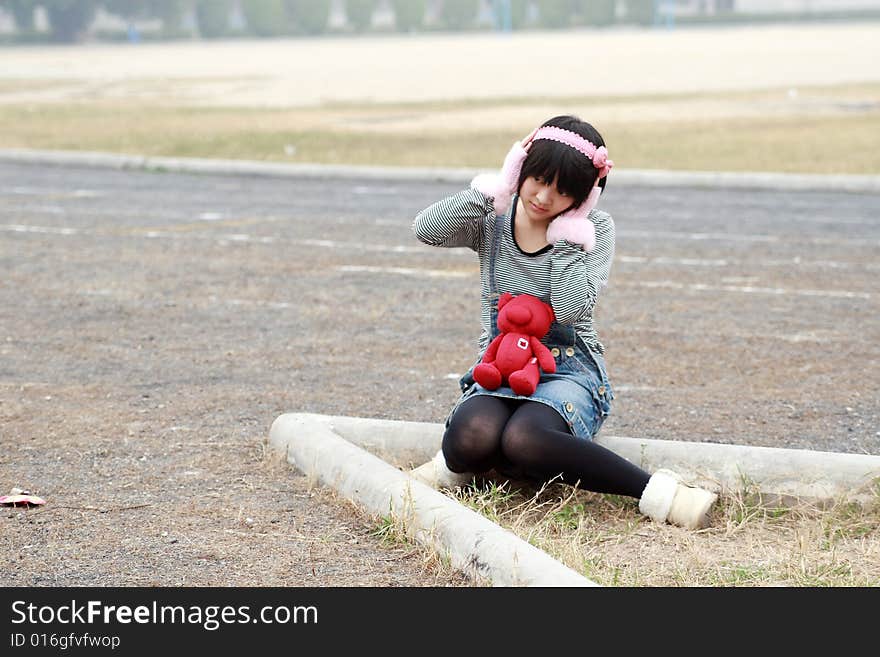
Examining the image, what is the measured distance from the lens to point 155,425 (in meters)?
5.67

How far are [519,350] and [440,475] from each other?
510 mm

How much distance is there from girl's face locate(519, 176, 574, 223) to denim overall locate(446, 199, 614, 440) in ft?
0.54

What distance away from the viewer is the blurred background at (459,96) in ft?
63.4

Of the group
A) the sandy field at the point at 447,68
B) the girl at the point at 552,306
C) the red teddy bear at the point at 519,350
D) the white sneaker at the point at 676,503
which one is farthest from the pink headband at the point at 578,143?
the sandy field at the point at 447,68

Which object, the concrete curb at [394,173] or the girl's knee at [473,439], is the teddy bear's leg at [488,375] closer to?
the girl's knee at [473,439]

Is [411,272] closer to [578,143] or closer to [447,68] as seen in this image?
[578,143]

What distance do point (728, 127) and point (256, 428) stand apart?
A: 17618 mm

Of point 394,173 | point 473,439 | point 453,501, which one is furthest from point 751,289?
point 394,173

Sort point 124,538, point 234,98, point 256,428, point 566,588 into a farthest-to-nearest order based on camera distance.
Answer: point 234,98 < point 256,428 < point 124,538 < point 566,588

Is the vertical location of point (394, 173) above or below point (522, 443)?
below

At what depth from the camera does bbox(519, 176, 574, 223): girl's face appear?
4574 millimetres

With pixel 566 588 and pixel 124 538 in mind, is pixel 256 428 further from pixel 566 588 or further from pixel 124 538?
pixel 566 588

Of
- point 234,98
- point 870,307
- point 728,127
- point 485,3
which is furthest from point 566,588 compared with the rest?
point 485,3

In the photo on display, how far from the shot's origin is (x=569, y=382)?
4715mm
